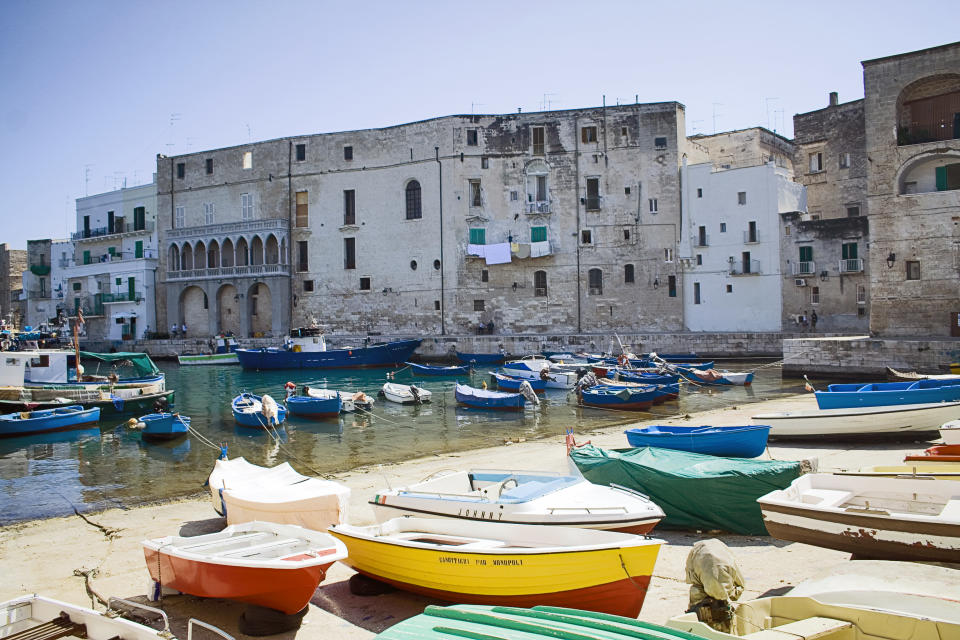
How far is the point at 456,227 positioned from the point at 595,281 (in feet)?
25.2

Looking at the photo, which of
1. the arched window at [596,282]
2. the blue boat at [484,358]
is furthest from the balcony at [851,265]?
the blue boat at [484,358]

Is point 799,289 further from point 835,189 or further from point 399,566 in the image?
point 399,566

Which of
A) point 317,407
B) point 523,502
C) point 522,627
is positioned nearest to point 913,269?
point 317,407

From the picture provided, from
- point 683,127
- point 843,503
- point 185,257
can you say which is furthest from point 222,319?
point 843,503

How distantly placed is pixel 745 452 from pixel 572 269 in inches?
1050

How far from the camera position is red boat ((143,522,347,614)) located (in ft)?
18.1

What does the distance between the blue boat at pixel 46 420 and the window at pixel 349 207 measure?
73.5ft

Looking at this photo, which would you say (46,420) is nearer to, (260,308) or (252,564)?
(252,564)

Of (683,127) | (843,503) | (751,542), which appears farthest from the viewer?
(683,127)

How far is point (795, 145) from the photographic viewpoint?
126 ft

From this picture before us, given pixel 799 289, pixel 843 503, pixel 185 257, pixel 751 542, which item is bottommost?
pixel 751 542

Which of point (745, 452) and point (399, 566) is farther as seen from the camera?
point (745, 452)

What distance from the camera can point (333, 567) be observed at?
23.8 ft

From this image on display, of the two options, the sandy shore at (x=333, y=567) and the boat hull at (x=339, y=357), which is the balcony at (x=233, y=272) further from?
the sandy shore at (x=333, y=567)
